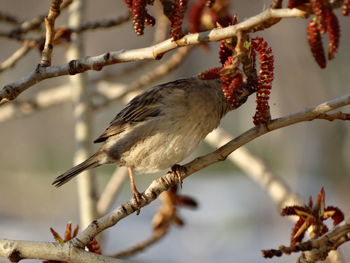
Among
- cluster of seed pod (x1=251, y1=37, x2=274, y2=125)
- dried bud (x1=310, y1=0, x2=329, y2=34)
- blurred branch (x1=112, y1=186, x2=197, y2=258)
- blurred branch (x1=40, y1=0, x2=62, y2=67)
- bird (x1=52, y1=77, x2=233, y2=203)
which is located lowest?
dried bud (x1=310, y1=0, x2=329, y2=34)

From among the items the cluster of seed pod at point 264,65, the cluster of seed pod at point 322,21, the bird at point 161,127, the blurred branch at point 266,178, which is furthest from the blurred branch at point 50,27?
the blurred branch at point 266,178

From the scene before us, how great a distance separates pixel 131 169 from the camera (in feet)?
10.8

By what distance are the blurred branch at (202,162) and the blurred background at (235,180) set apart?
3.13 m

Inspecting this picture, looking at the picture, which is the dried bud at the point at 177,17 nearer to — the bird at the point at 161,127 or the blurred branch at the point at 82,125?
the bird at the point at 161,127

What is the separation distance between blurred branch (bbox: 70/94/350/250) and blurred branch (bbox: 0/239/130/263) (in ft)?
0.11

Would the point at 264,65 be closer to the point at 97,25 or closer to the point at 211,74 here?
the point at 211,74

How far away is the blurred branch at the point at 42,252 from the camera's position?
193 cm

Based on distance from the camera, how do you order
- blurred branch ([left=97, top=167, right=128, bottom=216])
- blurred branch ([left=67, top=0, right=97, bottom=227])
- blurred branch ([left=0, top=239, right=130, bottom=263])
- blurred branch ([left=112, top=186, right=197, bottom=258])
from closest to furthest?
blurred branch ([left=0, top=239, right=130, bottom=263]) < blurred branch ([left=112, top=186, right=197, bottom=258]) < blurred branch ([left=67, top=0, right=97, bottom=227]) < blurred branch ([left=97, top=167, right=128, bottom=216])

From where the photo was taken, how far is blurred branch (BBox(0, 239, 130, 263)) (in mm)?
1935

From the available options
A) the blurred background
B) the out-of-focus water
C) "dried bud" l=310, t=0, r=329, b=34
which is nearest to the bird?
"dried bud" l=310, t=0, r=329, b=34

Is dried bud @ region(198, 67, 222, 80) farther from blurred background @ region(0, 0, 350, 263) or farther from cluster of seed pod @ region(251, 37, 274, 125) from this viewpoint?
blurred background @ region(0, 0, 350, 263)

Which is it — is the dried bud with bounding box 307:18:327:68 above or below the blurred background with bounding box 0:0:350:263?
below

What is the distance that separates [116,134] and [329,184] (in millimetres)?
5414

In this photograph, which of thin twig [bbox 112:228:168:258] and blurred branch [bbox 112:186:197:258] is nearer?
blurred branch [bbox 112:186:197:258]
